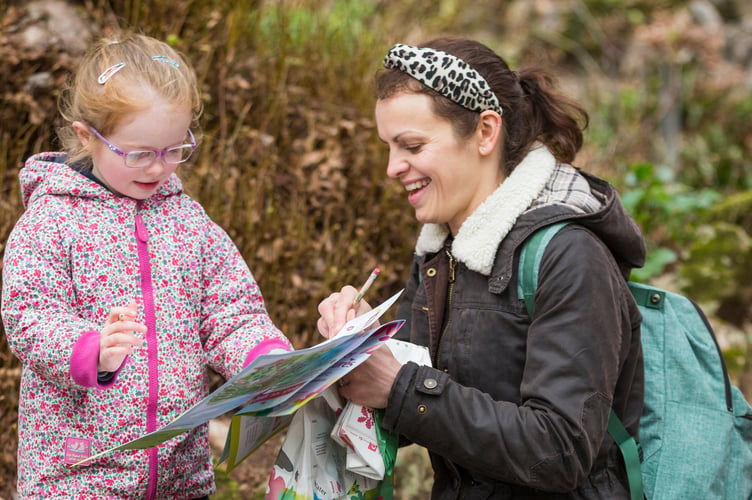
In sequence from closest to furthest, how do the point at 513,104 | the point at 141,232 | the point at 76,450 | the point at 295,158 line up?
1. the point at 76,450
2. the point at 141,232
3. the point at 513,104
4. the point at 295,158

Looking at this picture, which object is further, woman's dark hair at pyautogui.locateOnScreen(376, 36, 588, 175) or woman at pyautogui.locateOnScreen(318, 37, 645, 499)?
woman's dark hair at pyautogui.locateOnScreen(376, 36, 588, 175)

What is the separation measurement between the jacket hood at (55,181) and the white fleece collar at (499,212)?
3.05 ft

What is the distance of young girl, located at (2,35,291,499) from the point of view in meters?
1.88

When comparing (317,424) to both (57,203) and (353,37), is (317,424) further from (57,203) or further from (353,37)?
(353,37)

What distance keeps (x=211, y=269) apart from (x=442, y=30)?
5.60 meters

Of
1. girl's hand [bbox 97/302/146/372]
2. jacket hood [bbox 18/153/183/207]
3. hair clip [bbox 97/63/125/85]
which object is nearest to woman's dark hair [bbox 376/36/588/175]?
hair clip [bbox 97/63/125/85]

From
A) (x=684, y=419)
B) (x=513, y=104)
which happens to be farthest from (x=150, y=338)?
(x=684, y=419)

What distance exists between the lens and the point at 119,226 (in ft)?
6.62

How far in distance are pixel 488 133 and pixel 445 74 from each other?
22 cm

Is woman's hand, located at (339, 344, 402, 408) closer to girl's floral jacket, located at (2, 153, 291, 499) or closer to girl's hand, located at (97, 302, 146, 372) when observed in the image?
girl's floral jacket, located at (2, 153, 291, 499)

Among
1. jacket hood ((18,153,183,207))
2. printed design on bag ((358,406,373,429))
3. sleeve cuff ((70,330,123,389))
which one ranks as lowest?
printed design on bag ((358,406,373,429))

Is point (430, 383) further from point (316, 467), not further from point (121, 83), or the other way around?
point (121, 83)

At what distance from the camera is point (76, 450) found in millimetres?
1931

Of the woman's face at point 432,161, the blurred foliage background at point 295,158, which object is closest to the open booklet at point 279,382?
the woman's face at point 432,161
